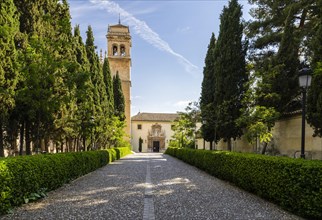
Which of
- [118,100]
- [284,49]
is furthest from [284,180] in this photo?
[118,100]

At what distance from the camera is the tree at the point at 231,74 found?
17.9 metres

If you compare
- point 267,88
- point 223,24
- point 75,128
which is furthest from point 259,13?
point 75,128

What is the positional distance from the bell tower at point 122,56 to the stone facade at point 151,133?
1324 centimetres

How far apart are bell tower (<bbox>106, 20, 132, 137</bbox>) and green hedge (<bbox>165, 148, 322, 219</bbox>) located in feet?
156

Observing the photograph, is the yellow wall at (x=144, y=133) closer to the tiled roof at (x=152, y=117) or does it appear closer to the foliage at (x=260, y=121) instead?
the tiled roof at (x=152, y=117)

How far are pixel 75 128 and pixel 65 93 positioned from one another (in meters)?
4.50

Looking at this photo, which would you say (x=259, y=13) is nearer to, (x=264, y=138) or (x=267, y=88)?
(x=267, y=88)

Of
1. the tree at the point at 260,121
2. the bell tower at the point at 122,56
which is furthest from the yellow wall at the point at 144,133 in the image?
the tree at the point at 260,121

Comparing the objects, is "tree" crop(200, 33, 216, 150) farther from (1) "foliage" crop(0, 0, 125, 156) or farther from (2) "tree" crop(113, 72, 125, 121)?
(2) "tree" crop(113, 72, 125, 121)

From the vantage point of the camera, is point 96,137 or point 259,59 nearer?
point 259,59

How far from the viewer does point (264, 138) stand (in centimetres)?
1449

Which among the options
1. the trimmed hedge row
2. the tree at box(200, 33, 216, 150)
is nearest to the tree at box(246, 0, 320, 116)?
the tree at box(200, 33, 216, 150)

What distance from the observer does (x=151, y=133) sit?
69.8m

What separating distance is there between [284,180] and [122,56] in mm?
52469
